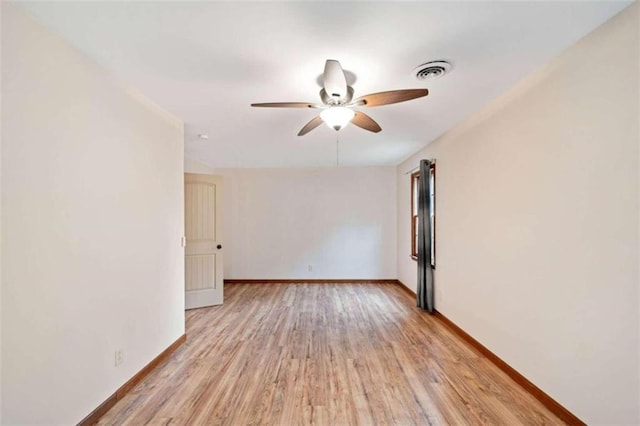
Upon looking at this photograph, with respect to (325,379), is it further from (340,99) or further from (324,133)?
(324,133)

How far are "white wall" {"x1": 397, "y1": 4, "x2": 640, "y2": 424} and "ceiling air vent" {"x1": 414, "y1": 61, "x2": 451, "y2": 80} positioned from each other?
71cm

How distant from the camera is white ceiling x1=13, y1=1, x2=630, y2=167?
141 centimetres

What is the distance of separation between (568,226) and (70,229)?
10.1 ft

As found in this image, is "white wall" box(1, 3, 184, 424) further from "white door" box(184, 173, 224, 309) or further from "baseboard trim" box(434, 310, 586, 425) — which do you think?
"baseboard trim" box(434, 310, 586, 425)

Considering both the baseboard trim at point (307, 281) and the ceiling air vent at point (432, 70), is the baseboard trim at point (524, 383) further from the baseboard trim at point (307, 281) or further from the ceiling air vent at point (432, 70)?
the baseboard trim at point (307, 281)

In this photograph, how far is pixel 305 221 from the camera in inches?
237

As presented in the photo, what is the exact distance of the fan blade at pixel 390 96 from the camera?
177cm

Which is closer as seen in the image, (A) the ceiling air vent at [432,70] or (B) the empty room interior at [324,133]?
(B) the empty room interior at [324,133]

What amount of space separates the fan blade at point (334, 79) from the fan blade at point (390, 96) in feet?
0.56

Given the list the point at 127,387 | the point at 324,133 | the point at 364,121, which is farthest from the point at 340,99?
the point at 127,387

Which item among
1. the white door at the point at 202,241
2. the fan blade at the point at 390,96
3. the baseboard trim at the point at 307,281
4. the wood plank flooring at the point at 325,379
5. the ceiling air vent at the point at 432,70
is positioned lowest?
the baseboard trim at the point at 307,281

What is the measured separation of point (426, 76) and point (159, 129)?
237 centimetres

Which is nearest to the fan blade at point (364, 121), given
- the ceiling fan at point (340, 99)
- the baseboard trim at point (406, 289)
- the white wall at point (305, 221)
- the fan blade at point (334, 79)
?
the ceiling fan at point (340, 99)

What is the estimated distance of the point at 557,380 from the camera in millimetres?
1902
